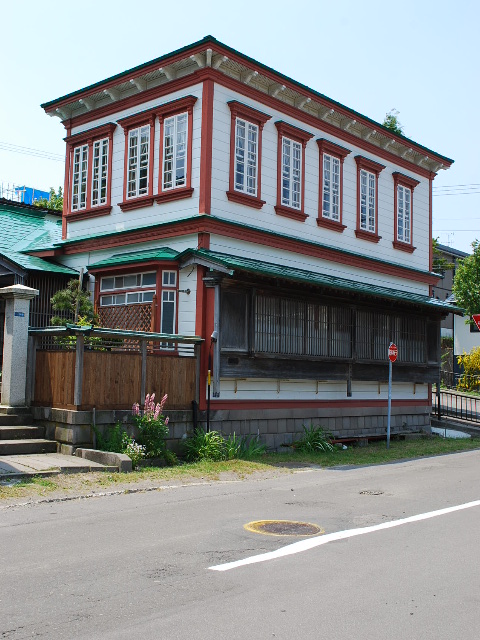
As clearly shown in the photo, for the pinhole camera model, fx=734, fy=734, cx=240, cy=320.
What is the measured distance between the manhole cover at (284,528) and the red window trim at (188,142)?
9.96 metres

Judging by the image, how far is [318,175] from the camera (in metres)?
20.4

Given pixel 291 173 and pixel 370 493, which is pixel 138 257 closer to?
pixel 291 173

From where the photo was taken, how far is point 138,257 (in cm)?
1748

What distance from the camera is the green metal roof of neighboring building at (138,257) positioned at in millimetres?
16938

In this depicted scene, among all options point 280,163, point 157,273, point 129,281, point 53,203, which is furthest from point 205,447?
point 53,203

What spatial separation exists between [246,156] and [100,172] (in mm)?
4291

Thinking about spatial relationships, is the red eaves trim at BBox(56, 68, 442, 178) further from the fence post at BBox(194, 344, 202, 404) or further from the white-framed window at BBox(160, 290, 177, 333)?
the fence post at BBox(194, 344, 202, 404)

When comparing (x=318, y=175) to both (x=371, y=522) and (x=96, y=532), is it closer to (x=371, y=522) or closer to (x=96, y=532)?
(x=371, y=522)

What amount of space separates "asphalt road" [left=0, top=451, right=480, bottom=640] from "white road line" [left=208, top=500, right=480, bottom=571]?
75mm

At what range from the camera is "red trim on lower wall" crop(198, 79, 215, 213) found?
1684cm

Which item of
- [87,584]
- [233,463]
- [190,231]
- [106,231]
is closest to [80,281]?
[106,231]

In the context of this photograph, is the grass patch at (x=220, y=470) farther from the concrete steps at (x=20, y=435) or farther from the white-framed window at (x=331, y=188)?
the white-framed window at (x=331, y=188)

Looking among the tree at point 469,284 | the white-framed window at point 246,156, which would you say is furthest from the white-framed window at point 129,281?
the tree at point 469,284

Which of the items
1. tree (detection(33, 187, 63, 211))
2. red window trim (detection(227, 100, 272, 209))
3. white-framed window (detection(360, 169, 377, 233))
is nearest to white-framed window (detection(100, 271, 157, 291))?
red window trim (detection(227, 100, 272, 209))
